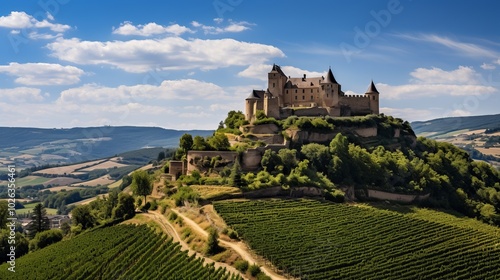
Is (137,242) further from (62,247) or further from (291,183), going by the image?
(291,183)

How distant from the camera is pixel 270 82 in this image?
75.4 metres

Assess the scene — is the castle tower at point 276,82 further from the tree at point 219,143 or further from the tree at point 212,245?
the tree at point 212,245

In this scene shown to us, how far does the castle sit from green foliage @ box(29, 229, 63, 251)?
29.5 meters

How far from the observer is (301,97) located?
76.2 meters

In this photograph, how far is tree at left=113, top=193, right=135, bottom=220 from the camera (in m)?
56.0

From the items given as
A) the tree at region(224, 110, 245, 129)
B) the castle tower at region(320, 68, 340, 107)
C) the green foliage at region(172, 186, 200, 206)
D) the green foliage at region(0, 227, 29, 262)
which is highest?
the castle tower at region(320, 68, 340, 107)

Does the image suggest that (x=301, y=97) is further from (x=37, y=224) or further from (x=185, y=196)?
(x=37, y=224)

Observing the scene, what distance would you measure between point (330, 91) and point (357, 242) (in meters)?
34.9

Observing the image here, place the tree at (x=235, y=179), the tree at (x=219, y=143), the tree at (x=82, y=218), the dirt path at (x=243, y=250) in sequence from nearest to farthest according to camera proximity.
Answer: the dirt path at (x=243, y=250)
the tree at (x=235, y=179)
the tree at (x=82, y=218)
the tree at (x=219, y=143)

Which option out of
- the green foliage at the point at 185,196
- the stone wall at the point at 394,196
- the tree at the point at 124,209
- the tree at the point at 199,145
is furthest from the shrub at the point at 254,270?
the stone wall at the point at 394,196

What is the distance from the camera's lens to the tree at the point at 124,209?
2204 inches

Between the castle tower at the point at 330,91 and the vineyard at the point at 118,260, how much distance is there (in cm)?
3644

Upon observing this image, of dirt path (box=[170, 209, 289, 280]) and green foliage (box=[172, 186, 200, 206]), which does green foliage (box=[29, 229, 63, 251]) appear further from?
dirt path (box=[170, 209, 289, 280])

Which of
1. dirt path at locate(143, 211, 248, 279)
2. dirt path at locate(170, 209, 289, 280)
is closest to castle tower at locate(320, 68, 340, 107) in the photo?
dirt path at locate(143, 211, 248, 279)
